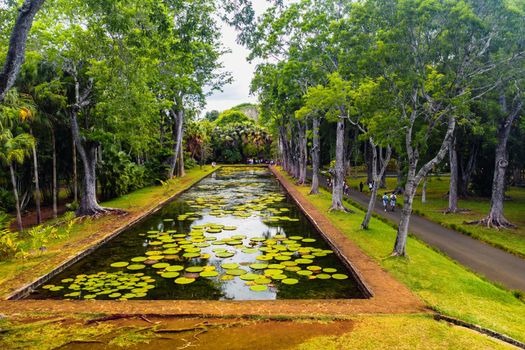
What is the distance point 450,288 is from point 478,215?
587 inches

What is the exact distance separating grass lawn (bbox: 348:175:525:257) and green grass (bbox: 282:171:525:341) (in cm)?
386

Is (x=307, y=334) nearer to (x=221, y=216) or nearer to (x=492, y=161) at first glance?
(x=221, y=216)

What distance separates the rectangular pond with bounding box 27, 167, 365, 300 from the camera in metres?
11.1

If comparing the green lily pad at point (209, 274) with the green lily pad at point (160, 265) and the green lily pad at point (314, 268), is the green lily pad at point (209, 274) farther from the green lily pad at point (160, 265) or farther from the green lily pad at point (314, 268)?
the green lily pad at point (314, 268)

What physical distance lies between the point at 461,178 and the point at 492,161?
270cm

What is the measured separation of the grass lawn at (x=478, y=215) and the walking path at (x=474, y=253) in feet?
1.68

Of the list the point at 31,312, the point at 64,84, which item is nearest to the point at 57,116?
the point at 64,84

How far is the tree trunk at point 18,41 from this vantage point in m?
6.61

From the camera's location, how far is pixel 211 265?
44.3 ft

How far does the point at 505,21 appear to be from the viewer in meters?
12.7

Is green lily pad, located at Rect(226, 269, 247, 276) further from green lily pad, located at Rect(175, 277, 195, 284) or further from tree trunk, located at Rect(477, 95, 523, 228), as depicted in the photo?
tree trunk, located at Rect(477, 95, 523, 228)

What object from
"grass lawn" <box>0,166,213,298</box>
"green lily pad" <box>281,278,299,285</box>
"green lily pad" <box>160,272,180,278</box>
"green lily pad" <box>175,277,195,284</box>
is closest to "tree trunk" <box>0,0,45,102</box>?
"grass lawn" <box>0,166,213,298</box>

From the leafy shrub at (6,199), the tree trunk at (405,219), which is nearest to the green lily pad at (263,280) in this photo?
the tree trunk at (405,219)

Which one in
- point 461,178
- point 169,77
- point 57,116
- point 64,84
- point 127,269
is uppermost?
point 169,77
